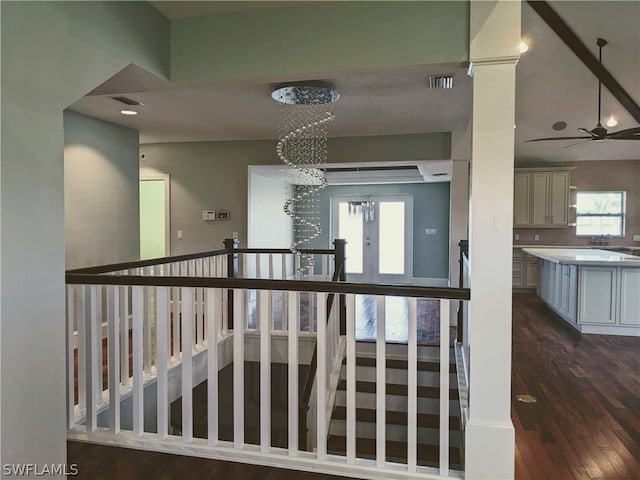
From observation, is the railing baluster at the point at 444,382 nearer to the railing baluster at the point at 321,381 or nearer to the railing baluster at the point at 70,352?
the railing baluster at the point at 321,381

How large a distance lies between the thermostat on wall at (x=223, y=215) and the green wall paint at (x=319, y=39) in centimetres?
368

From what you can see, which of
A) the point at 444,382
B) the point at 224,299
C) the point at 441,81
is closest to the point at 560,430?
the point at 444,382

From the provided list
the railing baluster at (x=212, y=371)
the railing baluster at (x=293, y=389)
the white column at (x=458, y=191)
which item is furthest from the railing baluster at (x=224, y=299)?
the white column at (x=458, y=191)

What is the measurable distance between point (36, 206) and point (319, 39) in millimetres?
1718

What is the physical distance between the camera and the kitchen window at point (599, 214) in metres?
8.53

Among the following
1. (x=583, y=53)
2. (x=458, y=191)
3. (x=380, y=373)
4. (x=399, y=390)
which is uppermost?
(x=583, y=53)

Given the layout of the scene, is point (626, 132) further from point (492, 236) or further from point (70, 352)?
point (70, 352)

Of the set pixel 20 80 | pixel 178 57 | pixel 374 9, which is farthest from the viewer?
pixel 178 57

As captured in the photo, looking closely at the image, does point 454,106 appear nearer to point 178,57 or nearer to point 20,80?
point 178,57

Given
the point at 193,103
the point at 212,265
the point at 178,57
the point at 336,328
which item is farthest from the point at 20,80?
the point at 336,328

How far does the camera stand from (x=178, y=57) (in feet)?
9.46

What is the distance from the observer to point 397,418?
14.1ft

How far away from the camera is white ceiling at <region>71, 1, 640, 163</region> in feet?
10.1

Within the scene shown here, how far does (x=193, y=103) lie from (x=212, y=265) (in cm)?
161
